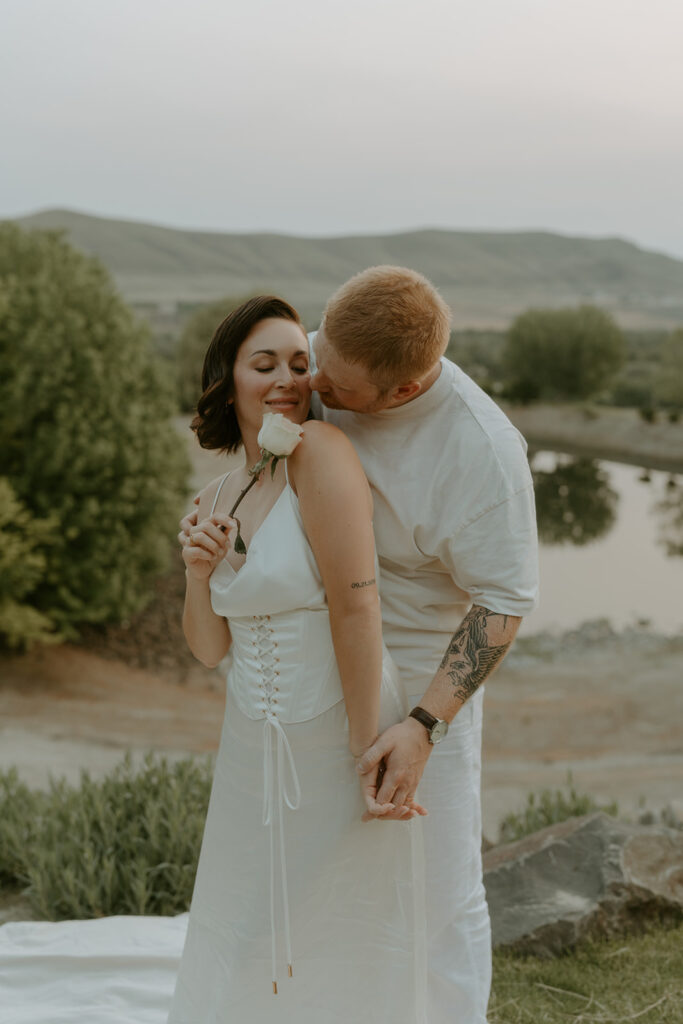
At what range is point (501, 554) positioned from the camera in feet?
6.97

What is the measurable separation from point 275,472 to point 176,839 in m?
2.59

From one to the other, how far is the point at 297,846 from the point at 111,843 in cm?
228

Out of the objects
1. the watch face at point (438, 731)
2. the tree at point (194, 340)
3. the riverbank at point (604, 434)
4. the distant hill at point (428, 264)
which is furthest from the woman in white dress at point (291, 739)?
the distant hill at point (428, 264)

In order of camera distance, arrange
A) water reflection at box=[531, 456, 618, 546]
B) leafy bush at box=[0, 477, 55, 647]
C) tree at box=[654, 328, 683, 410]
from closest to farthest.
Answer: leafy bush at box=[0, 477, 55, 647], water reflection at box=[531, 456, 618, 546], tree at box=[654, 328, 683, 410]

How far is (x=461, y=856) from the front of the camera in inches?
92.7

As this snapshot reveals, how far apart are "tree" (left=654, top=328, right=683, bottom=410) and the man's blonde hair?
136ft

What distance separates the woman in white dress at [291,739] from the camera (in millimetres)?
2143

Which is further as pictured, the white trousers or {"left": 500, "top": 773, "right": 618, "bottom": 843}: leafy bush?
{"left": 500, "top": 773, "right": 618, "bottom": 843}: leafy bush

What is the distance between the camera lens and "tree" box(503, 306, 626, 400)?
4609cm

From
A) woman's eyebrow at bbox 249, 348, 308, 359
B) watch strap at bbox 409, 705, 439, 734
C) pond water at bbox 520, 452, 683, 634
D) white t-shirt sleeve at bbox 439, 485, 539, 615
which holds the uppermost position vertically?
woman's eyebrow at bbox 249, 348, 308, 359

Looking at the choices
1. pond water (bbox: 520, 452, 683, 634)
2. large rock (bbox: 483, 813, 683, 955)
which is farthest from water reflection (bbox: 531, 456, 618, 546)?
large rock (bbox: 483, 813, 683, 955)

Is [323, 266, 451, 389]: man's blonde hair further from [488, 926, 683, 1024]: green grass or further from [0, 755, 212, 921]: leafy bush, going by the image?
[0, 755, 212, 921]: leafy bush

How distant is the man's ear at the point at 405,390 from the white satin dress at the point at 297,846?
1.10ft

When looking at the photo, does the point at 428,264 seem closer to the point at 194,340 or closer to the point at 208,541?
the point at 194,340
